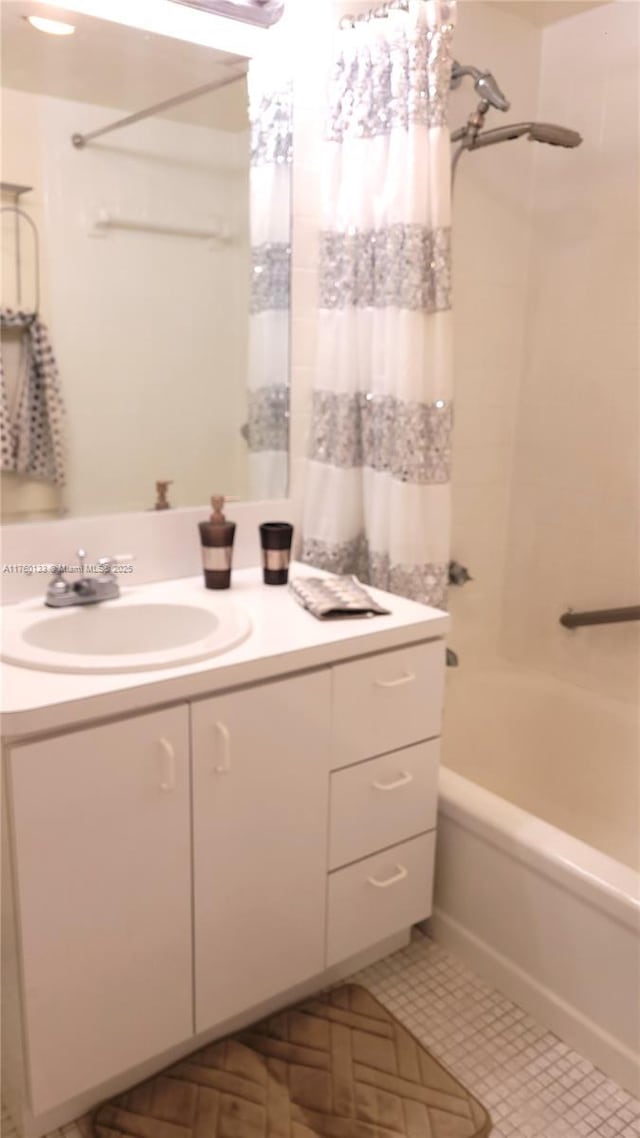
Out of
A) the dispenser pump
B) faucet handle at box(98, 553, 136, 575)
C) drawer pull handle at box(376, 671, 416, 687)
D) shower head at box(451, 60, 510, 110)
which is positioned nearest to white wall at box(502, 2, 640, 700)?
shower head at box(451, 60, 510, 110)

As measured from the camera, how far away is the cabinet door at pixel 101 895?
120cm

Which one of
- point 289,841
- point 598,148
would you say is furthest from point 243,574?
point 598,148

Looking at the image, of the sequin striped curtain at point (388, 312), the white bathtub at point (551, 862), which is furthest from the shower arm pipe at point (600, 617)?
the sequin striped curtain at point (388, 312)

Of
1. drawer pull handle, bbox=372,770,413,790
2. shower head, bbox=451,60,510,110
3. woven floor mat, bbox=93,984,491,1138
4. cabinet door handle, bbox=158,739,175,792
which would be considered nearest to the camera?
cabinet door handle, bbox=158,739,175,792

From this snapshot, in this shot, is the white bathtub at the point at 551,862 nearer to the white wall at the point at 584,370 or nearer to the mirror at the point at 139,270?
the white wall at the point at 584,370

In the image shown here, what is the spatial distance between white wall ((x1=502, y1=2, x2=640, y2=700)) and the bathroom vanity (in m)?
0.88

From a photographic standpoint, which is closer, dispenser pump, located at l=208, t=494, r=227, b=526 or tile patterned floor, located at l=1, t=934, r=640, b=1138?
tile patterned floor, located at l=1, t=934, r=640, b=1138

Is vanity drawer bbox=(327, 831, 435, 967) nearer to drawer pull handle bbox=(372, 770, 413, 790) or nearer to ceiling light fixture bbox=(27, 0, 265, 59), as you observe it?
drawer pull handle bbox=(372, 770, 413, 790)

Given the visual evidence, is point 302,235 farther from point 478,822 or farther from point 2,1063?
point 2,1063

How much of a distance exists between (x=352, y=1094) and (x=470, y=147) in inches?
79.3

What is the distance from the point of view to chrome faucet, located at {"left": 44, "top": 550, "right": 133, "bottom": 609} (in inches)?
61.2

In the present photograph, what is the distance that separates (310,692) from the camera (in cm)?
145

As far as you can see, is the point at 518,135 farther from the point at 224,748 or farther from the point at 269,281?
the point at 224,748

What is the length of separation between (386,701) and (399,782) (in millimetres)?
187
